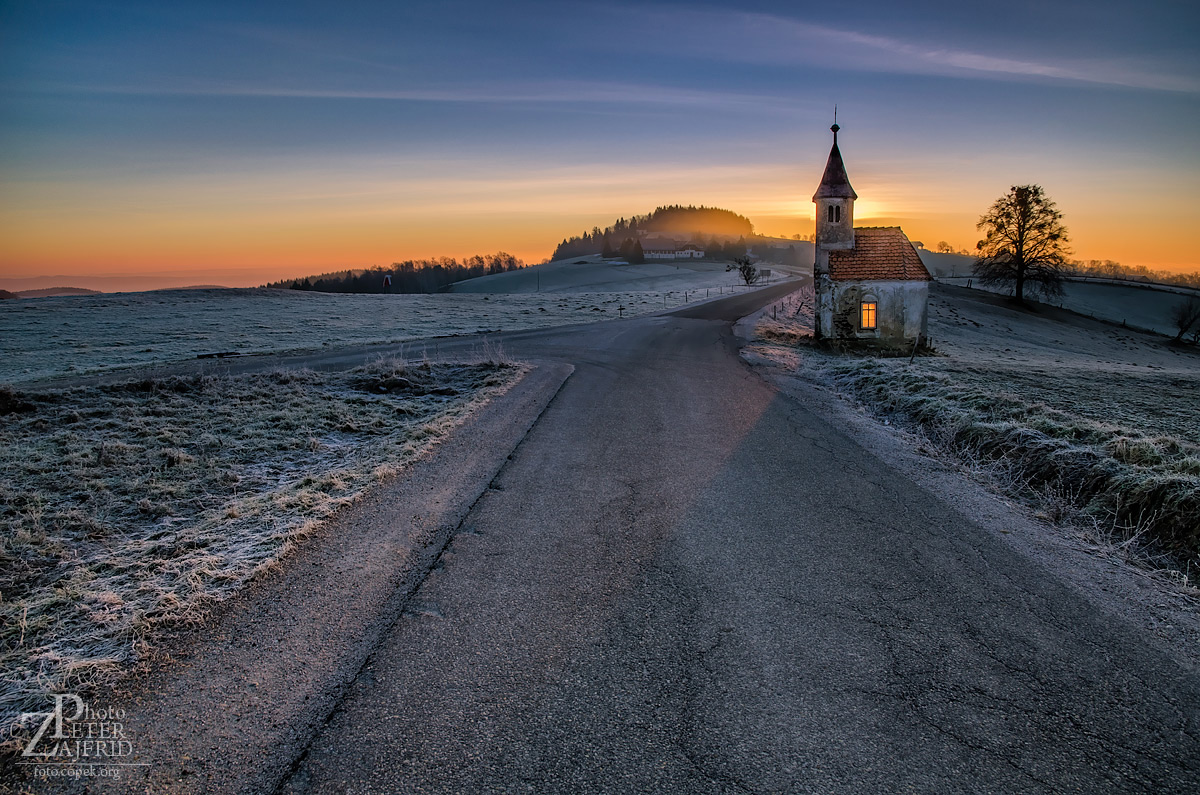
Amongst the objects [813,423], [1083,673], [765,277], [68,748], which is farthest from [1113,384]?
[765,277]

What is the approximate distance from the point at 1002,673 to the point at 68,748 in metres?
7.04

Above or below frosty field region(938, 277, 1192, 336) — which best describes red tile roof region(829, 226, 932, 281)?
above

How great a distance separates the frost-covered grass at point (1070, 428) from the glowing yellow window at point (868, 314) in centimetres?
441

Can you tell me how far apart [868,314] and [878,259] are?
9.56 ft

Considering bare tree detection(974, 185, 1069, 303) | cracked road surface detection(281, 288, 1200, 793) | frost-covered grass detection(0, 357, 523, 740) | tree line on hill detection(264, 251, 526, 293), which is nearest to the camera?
cracked road surface detection(281, 288, 1200, 793)

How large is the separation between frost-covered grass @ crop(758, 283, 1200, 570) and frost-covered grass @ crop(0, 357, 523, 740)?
32.7 feet

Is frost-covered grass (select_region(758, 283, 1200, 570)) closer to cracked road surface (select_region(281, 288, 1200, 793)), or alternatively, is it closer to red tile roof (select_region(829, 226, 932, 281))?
cracked road surface (select_region(281, 288, 1200, 793))

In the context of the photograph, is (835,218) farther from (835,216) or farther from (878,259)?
(878,259)

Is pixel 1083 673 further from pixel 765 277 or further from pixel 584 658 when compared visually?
pixel 765 277

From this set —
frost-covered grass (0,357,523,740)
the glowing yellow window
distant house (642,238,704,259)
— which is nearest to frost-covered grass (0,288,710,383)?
frost-covered grass (0,357,523,740)

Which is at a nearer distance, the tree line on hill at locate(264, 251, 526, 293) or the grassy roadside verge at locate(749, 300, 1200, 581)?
the grassy roadside verge at locate(749, 300, 1200, 581)

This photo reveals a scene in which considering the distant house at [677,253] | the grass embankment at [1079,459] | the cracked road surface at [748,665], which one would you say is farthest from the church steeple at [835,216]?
the distant house at [677,253]

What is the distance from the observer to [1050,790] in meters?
3.68

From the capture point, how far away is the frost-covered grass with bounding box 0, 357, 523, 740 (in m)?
5.35
